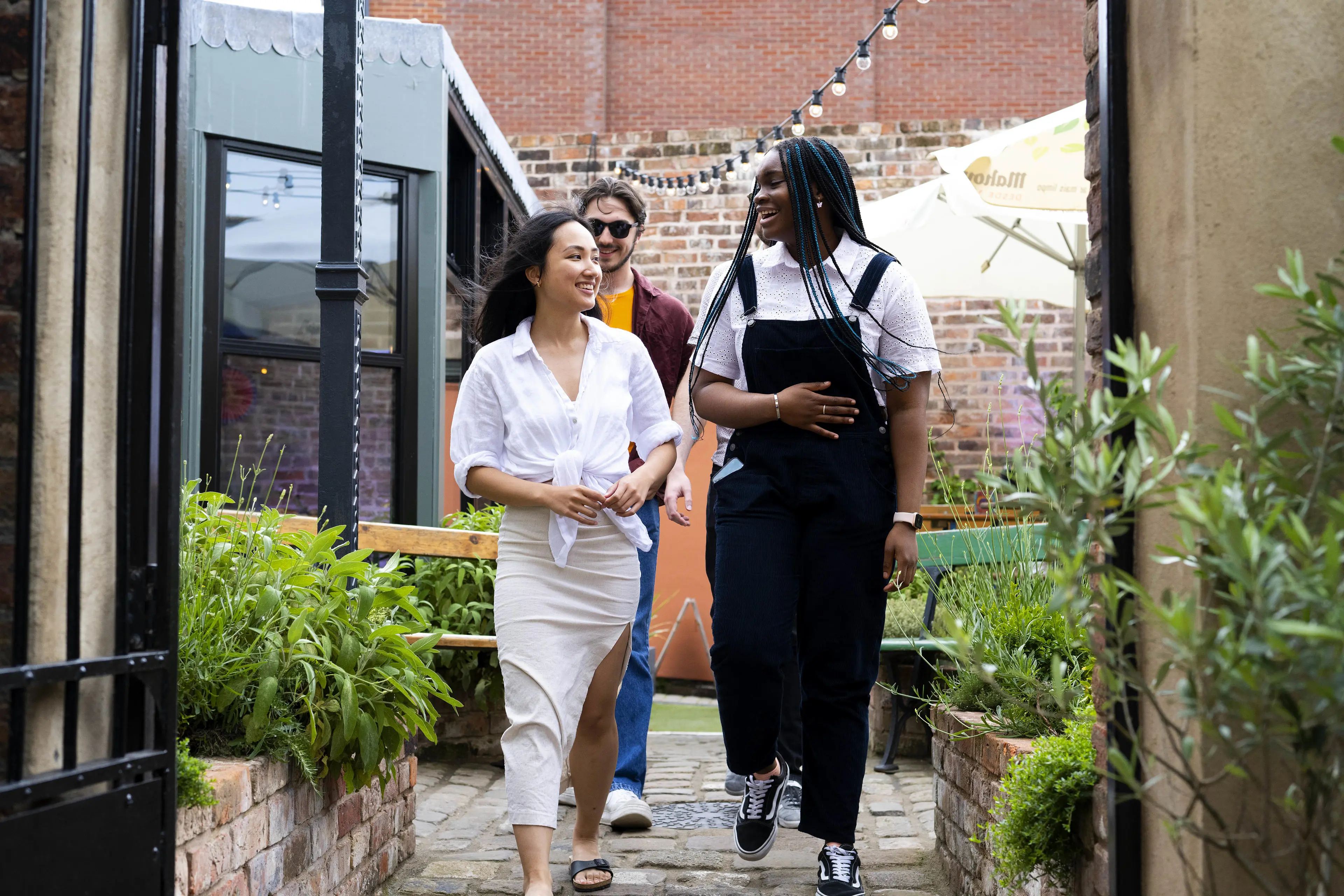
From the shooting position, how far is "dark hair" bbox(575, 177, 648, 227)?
13.7 feet

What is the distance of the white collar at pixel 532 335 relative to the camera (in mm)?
3223

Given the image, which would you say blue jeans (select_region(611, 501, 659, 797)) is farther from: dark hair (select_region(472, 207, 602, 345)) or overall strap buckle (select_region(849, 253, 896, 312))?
overall strap buckle (select_region(849, 253, 896, 312))

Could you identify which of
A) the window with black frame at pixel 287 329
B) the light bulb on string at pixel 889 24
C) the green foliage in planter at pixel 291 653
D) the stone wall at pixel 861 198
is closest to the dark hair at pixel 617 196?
the green foliage in planter at pixel 291 653

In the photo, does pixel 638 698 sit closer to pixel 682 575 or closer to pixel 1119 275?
pixel 1119 275

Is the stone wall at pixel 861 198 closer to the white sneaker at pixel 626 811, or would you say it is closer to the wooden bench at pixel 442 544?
the wooden bench at pixel 442 544

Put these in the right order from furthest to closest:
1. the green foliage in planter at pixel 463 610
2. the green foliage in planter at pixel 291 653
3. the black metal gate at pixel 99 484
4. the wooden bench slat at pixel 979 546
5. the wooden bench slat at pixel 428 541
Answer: the green foliage in planter at pixel 463 610, the wooden bench slat at pixel 428 541, the wooden bench slat at pixel 979 546, the green foliage in planter at pixel 291 653, the black metal gate at pixel 99 484

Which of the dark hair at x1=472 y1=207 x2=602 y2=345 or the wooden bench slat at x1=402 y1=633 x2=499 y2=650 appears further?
the wooden bench slat at x1=402 y1=633 x2=499 y2=650

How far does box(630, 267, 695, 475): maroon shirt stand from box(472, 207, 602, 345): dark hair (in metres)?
0.75

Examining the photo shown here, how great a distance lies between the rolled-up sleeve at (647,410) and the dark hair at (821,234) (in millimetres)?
182

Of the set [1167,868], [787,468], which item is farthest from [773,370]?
[1167,868]

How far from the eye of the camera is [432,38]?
7535mm

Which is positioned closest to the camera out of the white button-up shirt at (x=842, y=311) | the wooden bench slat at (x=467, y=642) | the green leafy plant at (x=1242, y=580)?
the green leafy plant at (x=1242, y=580)

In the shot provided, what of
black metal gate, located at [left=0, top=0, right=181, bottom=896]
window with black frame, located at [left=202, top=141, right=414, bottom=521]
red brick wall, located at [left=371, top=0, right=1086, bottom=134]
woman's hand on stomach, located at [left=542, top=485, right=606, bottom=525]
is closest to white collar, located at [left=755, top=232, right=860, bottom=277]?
woman's hand on stomach, located at [left=542, top=485, right=606, bottom=525]

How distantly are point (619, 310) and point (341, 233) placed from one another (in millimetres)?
919
